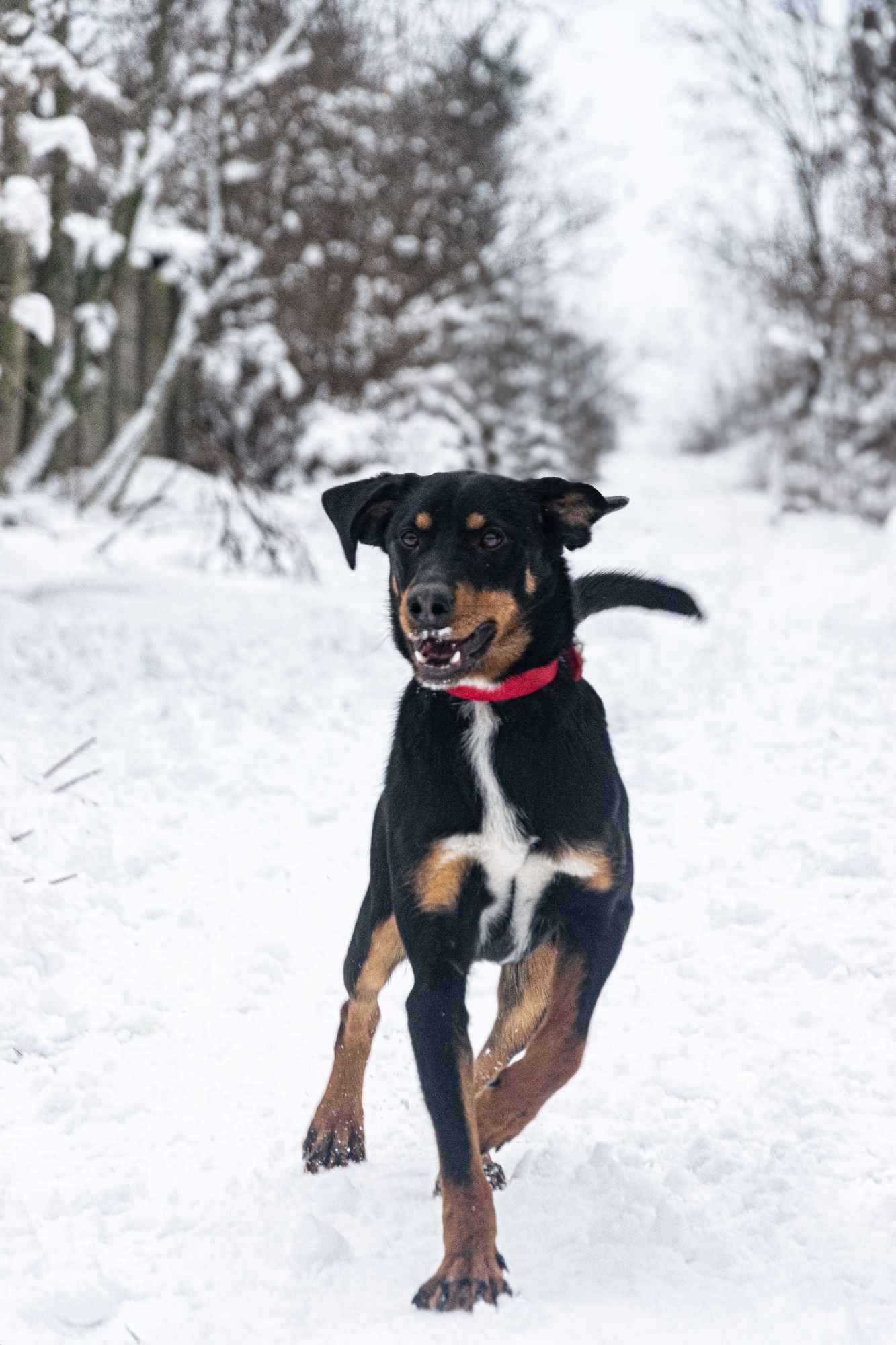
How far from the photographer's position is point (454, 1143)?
8.30ft

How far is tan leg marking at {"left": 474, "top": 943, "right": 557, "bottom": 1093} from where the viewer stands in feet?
10.6

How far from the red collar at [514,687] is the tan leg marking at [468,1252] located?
36.4 inches

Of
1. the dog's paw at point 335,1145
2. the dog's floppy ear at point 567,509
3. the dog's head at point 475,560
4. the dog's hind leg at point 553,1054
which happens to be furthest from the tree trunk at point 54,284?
the dog's hind leg at point 553,1054

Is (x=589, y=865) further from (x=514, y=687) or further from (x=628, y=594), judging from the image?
(x=628, y=594)

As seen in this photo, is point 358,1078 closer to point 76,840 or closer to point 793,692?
point 76,840

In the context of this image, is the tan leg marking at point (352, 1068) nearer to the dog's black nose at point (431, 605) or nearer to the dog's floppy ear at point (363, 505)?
the dog's black nose at point (431, 605)

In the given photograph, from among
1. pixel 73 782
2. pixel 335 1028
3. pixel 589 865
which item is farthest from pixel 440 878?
pixel 73 782

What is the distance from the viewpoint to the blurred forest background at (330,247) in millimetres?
9602

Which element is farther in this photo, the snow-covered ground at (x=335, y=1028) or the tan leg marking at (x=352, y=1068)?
the tan leg marking at (x=352, y=1068)

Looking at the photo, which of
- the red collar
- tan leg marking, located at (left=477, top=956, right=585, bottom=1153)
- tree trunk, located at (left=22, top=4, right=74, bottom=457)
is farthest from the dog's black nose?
tree trunk, located at (left=22, top=4, right=74, bottom=457)

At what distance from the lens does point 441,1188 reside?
8.35ft

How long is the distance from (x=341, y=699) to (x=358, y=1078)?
4.92 metres

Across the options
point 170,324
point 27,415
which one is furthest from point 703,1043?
point 170,324

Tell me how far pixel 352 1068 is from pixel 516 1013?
413mm
